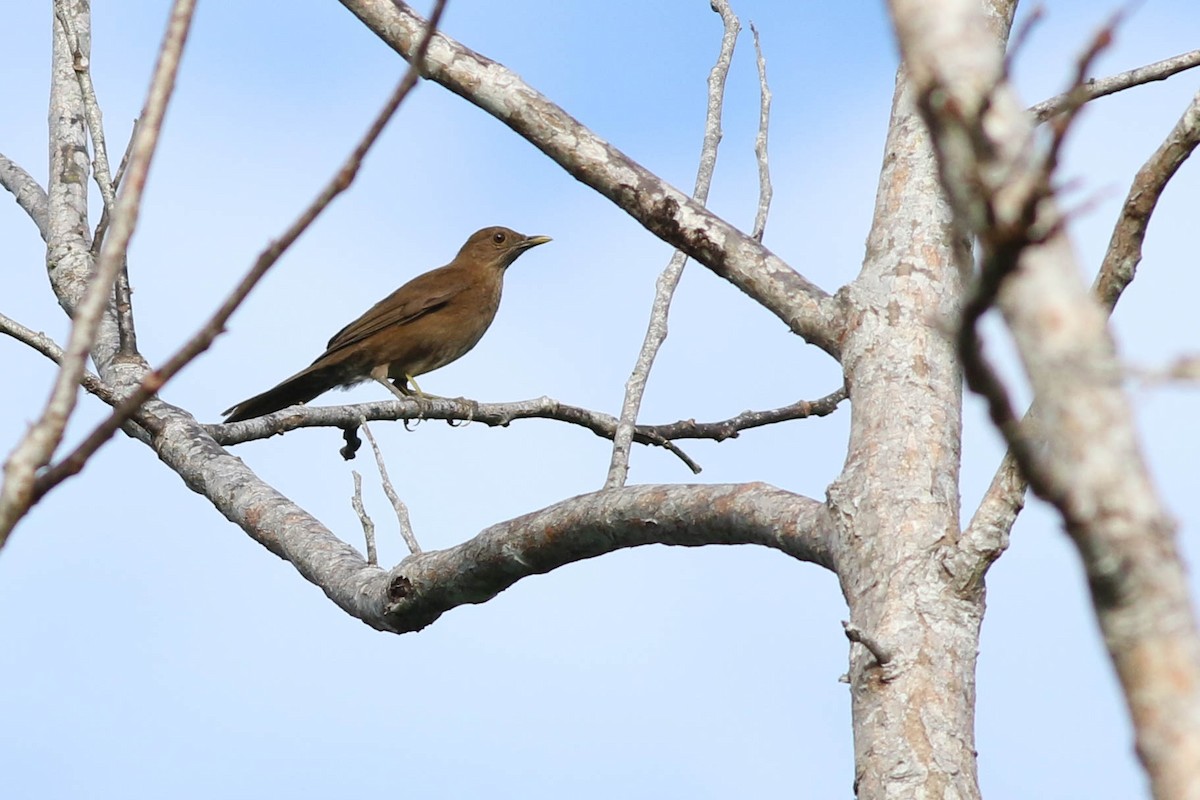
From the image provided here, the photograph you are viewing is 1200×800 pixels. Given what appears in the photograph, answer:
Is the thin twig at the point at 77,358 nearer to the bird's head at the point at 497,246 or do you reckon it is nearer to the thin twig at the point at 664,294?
the thin twig at the point at 664,294

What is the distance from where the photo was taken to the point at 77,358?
129 centimetres

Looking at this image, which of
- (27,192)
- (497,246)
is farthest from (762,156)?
(497,246)

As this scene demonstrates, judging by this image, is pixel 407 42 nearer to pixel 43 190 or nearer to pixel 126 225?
pixel 126 225

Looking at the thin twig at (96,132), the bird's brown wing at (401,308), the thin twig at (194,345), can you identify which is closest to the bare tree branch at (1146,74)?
the thin twig at (194,345)

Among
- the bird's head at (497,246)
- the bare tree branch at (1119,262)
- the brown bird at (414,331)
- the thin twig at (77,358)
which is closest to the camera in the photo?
the thin twig at (77,358)

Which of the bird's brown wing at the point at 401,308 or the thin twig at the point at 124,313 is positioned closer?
the thin twig at the point at 124,313

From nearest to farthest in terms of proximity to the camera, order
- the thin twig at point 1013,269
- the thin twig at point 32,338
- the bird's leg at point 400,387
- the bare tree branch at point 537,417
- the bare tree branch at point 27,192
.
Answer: the thin twig at point 1013,269 → the thin twig at point 32,338 → the bare tree branch at point 537,417 → the bare tree branch at point 27,192 → the bird's leg at point 400,387

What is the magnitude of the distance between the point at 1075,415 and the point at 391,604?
2.73 metres

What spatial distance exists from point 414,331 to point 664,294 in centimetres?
550

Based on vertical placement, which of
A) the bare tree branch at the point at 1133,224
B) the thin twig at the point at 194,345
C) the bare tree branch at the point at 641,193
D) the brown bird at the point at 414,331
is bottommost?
the thin twig at the point at 194,345

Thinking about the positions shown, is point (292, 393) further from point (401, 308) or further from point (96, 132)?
point (96, 132)

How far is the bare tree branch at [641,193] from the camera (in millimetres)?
3164

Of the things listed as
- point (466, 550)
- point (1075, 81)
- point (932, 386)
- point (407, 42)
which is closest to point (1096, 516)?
point (1075, 81)

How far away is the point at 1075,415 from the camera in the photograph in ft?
3.18
